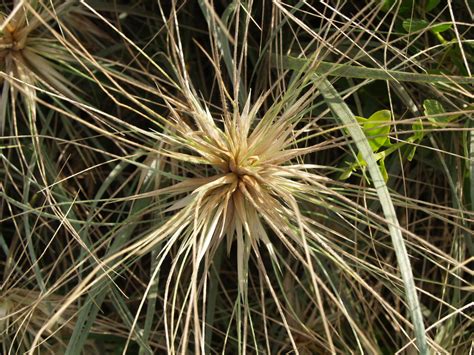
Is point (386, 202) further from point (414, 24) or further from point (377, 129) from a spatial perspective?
point (414, 24)

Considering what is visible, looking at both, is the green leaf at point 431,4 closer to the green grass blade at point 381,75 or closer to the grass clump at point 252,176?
the grass clump at point 252,176

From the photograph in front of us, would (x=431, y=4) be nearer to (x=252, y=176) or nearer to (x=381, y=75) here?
(x=381, y=75)

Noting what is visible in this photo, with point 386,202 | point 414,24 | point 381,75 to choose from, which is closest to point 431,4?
point 414,24

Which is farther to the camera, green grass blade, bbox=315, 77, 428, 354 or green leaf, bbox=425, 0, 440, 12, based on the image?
green leaf, bbox=425, 0, 440, 12

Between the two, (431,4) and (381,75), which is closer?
(381,75)

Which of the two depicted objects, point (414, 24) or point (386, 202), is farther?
point (414, 24)

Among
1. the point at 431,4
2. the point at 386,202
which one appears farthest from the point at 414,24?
the point at 386,202

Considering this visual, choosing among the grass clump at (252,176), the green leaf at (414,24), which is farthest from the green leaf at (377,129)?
the green leaf at (414,24)

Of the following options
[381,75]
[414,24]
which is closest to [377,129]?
[381,75]

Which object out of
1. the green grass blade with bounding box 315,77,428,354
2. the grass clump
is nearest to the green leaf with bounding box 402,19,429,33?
the grass clump

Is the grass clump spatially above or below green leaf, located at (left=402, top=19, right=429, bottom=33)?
below

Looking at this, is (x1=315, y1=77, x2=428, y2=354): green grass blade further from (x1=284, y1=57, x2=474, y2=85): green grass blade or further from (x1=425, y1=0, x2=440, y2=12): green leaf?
(x1=425, y1=0, x2=440, y2=12): green leaf

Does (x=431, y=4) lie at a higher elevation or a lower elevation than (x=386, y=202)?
higher
